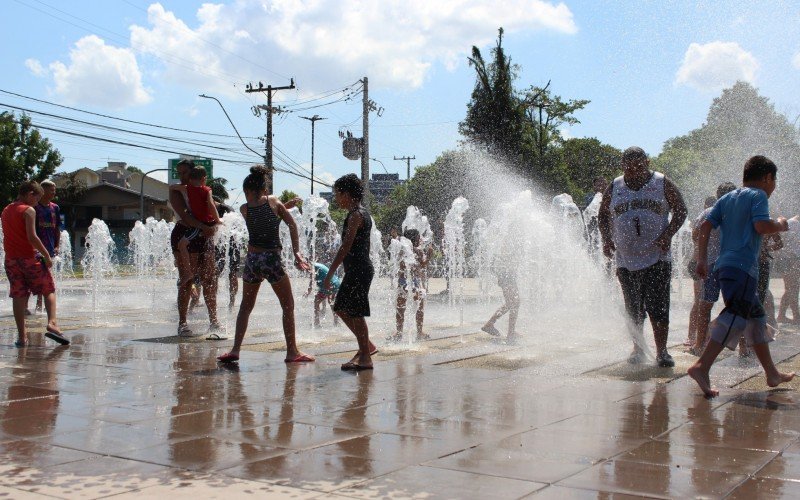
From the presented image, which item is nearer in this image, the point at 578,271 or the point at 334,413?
the point at 334,413

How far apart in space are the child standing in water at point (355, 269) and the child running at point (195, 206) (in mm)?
2196

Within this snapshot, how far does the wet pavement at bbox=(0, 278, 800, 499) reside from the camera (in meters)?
3.48

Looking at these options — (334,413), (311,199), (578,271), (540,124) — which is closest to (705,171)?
(540,124)

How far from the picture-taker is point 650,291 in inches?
A: 274

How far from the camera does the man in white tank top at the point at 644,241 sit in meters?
6.89

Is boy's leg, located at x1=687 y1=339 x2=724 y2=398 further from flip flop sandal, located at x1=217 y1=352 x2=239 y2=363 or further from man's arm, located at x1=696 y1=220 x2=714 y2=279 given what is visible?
flip flop sandal, located at x1=217 y1=352 x2=239 y2=363

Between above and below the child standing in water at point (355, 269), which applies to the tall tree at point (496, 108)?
above

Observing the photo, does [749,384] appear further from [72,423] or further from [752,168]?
[72,423]

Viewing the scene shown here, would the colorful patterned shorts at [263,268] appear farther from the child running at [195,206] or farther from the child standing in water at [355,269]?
the child running at [195,206]

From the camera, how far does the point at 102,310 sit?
1317cm

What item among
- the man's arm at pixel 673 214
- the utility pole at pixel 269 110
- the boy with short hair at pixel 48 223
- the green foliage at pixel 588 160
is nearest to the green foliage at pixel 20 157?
the utility pole at pixel 269 110

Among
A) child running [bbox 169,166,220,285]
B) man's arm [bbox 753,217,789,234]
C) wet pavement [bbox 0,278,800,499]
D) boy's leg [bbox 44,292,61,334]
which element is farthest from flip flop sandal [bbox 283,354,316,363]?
man's arm [bbox 753,217,789,234]

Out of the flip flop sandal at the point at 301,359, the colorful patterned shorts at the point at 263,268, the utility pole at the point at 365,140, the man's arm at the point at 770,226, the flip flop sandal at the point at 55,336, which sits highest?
the utility pole at the point at 365,140

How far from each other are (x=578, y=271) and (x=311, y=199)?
529cm
